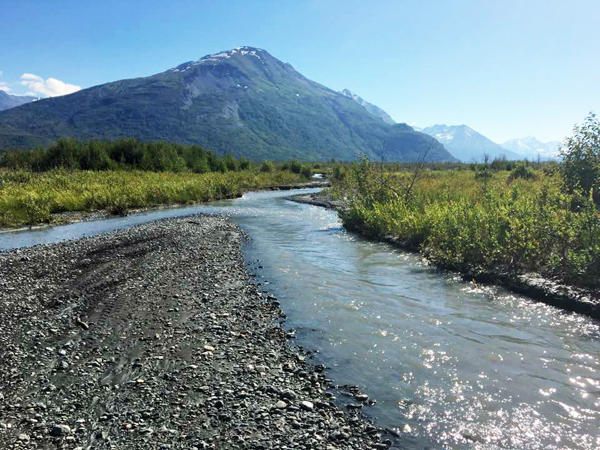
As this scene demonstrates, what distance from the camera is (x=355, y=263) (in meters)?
17.8

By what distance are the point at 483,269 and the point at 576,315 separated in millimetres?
3924

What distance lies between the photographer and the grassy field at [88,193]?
30.0 m

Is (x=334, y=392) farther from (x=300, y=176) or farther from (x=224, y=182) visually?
(x=300, y=176)

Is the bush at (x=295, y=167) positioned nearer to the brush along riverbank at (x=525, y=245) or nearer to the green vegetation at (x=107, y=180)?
the green vegetation at (x=107, y=180)

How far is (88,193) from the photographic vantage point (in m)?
37.2

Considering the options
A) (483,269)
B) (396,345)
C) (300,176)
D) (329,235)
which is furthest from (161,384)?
(300,176)

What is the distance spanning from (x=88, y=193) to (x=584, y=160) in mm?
39821

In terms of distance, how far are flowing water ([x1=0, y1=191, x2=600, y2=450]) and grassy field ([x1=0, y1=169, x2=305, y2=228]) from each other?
926 inches

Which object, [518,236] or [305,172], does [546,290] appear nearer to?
[518,236]

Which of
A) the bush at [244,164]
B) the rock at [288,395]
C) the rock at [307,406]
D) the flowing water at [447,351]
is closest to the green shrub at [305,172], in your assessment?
the bush at [244,164]

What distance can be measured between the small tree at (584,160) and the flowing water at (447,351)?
9.27m

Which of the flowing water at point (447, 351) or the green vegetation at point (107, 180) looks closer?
the flowing water at point (447, 351)

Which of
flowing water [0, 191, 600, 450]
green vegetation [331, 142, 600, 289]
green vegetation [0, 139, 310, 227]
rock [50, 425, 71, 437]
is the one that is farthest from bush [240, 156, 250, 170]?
rock [50, 425, 71, 437]

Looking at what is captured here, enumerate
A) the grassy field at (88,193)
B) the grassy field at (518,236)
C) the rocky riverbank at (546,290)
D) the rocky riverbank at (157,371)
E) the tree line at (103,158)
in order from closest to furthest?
1. the rocky riverbank at (157,371)
2. the rocky riverbank at (546,290)
3. the grassy field at (518,236)
4. the grassy field at (88,193)
5. the tree line at (103,158)
